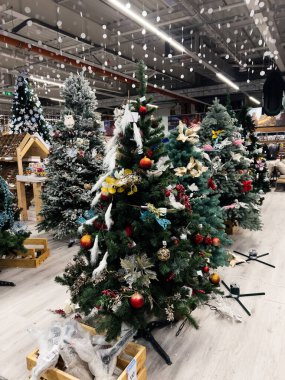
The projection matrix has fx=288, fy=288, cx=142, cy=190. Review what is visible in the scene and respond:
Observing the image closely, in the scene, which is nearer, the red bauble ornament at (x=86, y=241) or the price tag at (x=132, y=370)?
the price tag at (x=132, y=370)

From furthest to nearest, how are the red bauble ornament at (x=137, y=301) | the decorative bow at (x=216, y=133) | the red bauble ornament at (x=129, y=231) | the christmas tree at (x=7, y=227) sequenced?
the decorative bow at (x=216, y=133) < the christmas tree at (x=7, y=227) < the red bauble ornament at (x=129, y=231) < the red bauble ornament at (x=137, y=301)

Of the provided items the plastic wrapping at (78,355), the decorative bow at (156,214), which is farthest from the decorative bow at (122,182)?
the plastic wrapping at (78,355)

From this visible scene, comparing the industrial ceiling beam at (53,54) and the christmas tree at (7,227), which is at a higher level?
the industrial ceiling beam at (53,54)

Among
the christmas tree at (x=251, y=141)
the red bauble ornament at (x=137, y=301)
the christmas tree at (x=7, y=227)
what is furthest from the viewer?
the christmas tree at (x=251, y=141)

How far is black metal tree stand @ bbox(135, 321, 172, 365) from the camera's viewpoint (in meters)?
1.95

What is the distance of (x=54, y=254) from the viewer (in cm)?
382

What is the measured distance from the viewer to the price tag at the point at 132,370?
5.09 feet

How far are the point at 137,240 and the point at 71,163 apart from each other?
2558mm

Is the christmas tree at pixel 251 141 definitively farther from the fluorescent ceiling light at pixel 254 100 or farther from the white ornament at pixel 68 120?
the fluorescent ceiling light at pixel 254 100

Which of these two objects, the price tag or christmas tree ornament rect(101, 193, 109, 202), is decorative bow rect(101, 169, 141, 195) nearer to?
christmas tree ornament rect(101, 193, 109, 202)

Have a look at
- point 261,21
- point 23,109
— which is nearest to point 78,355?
point 23,109

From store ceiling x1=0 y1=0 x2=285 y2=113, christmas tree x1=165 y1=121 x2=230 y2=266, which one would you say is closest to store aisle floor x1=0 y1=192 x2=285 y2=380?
christmas tree x1=165 y1=121 x2=230 y2=266

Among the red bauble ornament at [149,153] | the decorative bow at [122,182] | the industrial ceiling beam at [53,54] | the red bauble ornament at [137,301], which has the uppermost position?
the industrial ceiling beam at [53,54]

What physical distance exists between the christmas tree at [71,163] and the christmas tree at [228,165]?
1655 mm
